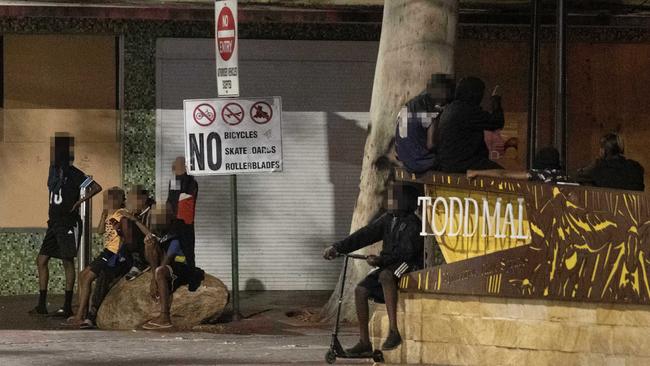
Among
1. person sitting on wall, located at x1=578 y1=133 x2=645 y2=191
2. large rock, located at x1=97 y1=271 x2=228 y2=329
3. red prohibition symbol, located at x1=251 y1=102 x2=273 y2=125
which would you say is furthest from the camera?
red prohibition symbol, located at x1=251 y1=102 x2=273 y2=125

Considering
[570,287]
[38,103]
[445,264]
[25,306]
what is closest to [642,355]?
[570,287]

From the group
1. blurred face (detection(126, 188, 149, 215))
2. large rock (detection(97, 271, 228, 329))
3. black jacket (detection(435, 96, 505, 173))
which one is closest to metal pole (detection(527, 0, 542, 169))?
large rock (detection(97, 271, 228, 329))

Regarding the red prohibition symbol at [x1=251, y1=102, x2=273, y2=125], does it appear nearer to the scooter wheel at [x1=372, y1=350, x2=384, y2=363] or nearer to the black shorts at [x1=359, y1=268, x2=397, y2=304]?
the black shorts at [x1=359, y1=268, x2=397, y2=304]

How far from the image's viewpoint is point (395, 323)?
411 inches

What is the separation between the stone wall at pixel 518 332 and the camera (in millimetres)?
9945

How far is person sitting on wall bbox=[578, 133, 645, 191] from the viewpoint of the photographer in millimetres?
13312

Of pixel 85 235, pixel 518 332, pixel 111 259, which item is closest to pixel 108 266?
pixel 111 259

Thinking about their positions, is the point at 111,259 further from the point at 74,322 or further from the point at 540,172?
the point at 540,172

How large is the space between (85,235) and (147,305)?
8.70ft

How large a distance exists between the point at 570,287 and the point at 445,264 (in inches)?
35.1

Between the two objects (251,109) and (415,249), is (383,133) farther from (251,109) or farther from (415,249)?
(415,249)

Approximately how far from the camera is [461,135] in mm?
10492

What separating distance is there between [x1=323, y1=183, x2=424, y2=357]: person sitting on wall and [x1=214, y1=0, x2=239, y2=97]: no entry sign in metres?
4.03

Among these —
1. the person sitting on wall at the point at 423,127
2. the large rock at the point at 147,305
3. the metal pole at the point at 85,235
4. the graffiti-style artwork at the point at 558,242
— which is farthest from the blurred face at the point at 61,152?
the graffiti-style artwork at the point at 558,242
